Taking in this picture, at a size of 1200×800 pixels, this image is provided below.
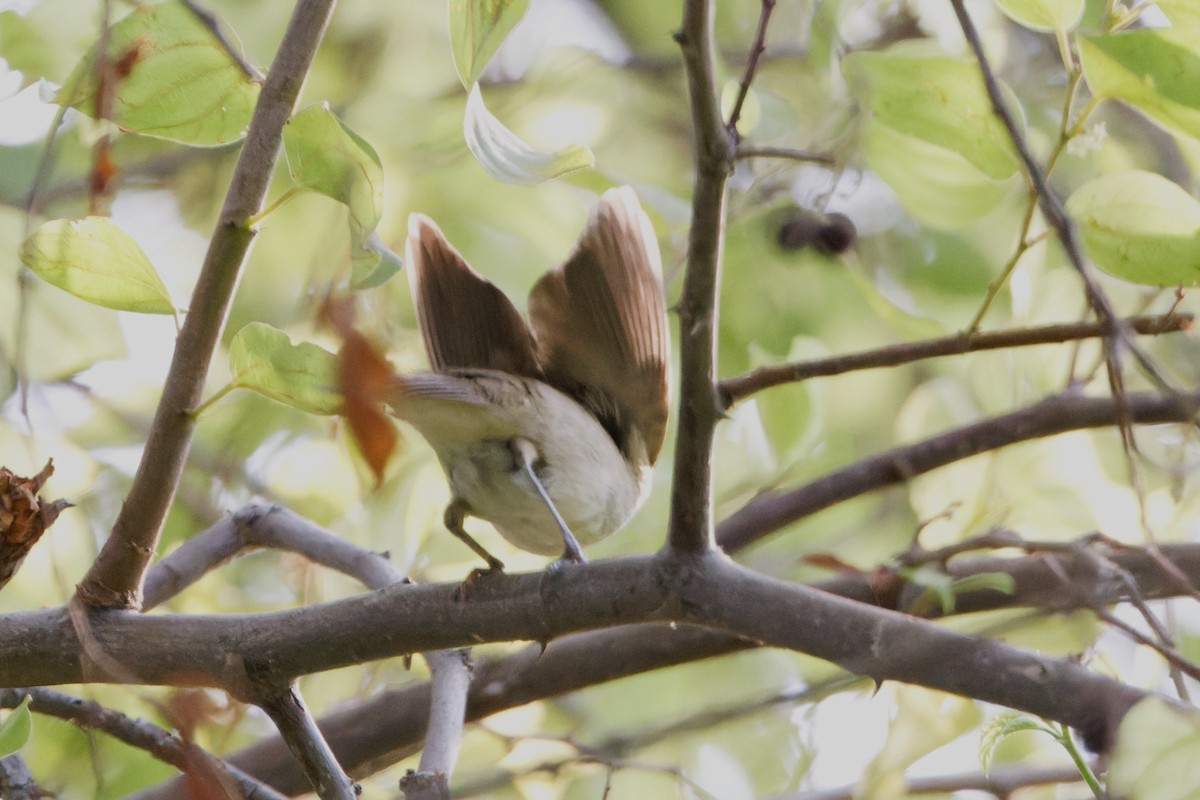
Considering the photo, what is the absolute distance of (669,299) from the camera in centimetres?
186

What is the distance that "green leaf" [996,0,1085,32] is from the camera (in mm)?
898

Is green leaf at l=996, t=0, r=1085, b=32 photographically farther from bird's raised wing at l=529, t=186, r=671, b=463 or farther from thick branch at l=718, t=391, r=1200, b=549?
thick branch at l=718, t=391, r=1200, b=549

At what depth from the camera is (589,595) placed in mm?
986

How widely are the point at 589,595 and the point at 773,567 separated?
0.96 metres

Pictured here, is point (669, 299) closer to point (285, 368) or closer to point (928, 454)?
point (928, 454)

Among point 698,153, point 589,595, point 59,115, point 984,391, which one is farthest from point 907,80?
point 984,391

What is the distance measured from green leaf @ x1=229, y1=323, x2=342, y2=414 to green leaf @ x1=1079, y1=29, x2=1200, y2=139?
60 centimetres

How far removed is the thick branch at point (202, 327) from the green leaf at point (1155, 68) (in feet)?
1.86

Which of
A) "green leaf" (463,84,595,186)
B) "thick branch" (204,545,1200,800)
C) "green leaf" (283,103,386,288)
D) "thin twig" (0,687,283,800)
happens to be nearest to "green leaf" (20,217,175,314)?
"green leaf" (283,103,386,288)

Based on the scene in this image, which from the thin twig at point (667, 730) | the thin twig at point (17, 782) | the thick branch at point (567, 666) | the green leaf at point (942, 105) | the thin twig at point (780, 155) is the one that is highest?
the green leaf at point (942, 105)

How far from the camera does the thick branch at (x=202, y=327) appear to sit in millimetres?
922

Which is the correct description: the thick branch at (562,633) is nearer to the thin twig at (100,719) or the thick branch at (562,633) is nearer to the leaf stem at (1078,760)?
the leaf stem at (1078,760)

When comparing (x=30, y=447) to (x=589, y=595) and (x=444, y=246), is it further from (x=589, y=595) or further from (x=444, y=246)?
(x=589, y=595)

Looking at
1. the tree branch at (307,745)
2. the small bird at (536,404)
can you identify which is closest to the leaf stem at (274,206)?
the tree branch at (307,745)
